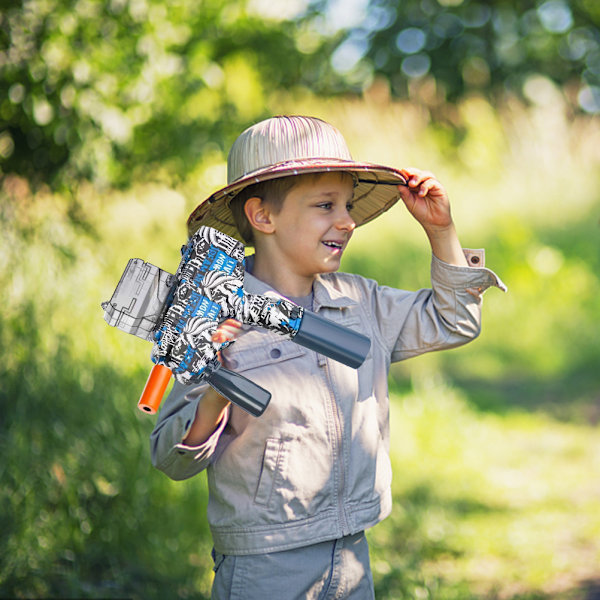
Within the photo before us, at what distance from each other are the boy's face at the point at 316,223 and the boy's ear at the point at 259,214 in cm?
2

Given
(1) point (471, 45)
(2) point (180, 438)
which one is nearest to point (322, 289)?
(2) point (180, 438)

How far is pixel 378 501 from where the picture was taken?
1790 millimetres

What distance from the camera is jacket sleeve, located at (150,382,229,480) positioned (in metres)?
1.60

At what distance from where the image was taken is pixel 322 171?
1690mm

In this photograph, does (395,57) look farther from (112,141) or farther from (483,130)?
(112,141)

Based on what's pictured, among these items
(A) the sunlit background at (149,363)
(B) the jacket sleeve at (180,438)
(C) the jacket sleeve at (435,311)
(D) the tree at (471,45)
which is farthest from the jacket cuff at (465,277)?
(D) the tree at (471,45)

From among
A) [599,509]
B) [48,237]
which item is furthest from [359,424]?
[599,509]

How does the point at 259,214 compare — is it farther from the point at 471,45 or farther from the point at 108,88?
the point at 471,45

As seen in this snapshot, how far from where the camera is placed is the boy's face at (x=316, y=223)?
173cm

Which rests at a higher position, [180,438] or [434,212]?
[434,212]

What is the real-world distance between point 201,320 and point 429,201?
27.5 inches

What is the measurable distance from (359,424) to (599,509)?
88.9 inches

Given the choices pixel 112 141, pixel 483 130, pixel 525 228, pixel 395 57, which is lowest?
pixel 112 141

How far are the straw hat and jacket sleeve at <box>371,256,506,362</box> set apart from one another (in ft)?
0.87
